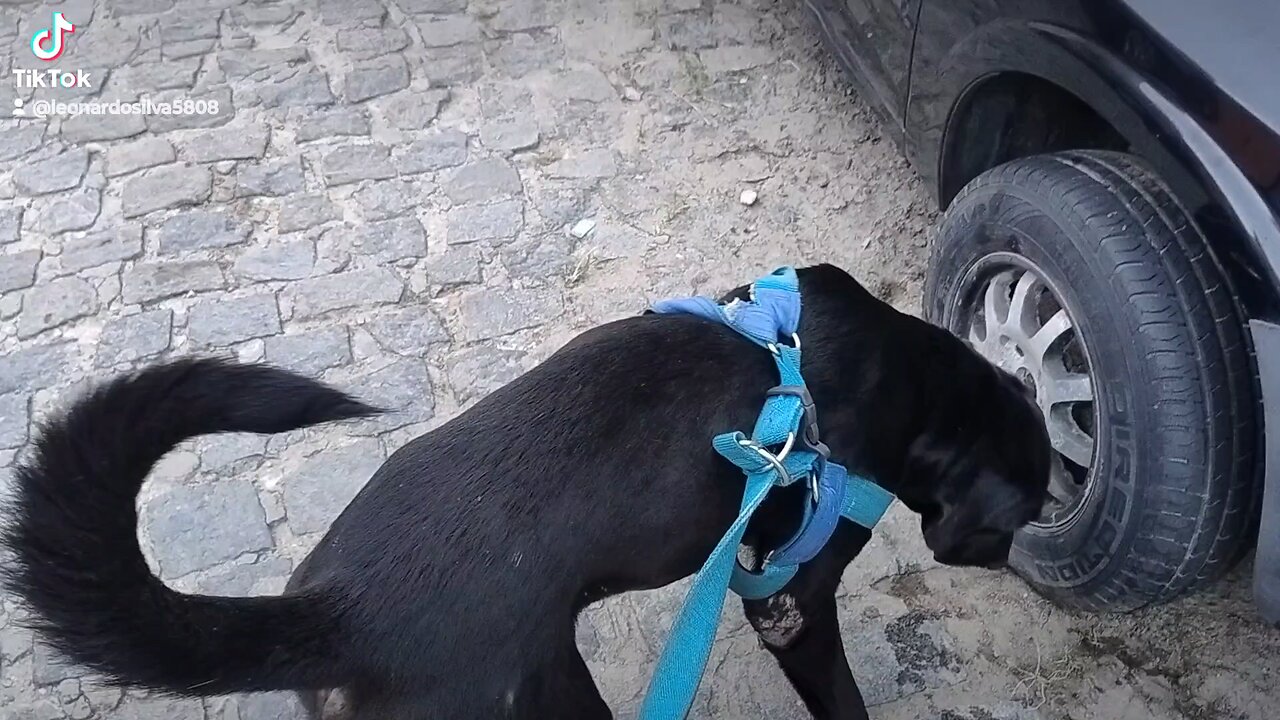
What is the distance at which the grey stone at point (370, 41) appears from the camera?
4.59 metres

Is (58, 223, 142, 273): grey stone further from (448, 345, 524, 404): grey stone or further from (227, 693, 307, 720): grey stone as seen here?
(227, 693, 307, 720): grey stone

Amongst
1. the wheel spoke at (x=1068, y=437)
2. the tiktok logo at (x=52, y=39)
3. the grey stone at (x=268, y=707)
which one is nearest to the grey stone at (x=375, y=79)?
the tiktok logo at (x=52, y=39)

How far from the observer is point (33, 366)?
336 centimetres

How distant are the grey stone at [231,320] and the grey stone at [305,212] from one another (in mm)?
373

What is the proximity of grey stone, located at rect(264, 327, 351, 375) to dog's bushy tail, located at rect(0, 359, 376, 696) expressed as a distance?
171 cm

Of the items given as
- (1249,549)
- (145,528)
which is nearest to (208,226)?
(145,528)

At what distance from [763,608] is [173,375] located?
1204 mm

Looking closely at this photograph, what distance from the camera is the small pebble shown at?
3.75m

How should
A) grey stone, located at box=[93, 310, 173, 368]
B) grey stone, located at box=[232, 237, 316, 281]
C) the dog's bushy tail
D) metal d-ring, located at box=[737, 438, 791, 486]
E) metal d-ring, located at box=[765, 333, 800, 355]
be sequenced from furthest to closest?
grey stone, located at box=[232, 237, 316, 281] < grey stone, located at box=[93, 310, 173, 368] < metal d-ring, located at box=[765, 333, 800, 355] < metal d-ring, located at box=[737, 438, 791, 486] < the dog's bushy tail

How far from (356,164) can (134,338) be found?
108cm

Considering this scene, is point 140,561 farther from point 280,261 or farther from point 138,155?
point 138,155

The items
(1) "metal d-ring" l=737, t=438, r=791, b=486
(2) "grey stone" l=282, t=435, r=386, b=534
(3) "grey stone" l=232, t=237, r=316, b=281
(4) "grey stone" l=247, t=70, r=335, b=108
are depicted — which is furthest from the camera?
(4) "grey stone" l=247, t=70, r=335, b=108

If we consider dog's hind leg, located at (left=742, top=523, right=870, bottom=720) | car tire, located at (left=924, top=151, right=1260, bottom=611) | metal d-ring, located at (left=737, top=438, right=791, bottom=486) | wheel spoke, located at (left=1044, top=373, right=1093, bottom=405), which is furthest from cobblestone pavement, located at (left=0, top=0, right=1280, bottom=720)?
metal d-ring, located at (left=737, top=438, right=791, bottom=486)

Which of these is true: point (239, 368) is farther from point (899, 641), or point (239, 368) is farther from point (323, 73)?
point (323, 73)
